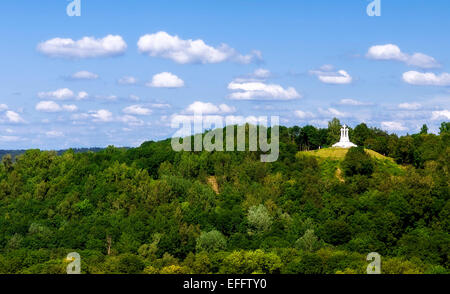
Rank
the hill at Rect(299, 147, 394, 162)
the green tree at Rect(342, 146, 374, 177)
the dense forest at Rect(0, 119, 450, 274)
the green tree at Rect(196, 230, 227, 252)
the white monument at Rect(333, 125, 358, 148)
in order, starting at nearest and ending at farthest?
the dense forest at Rect(0, 119, 450, 274) < the green tree at Rect(196, 230, 227, 252) < the green tree at Rect(342, 146, 374, 177) < the hill at Rect(299, 147, 394, 162) < the white monument at Rect(333, 125, 358, 148)

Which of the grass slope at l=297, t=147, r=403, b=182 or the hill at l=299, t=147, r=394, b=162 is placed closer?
the grass slope at l=297, t=147, r=403, b=182

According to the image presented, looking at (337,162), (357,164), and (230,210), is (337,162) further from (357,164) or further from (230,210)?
(230,210)

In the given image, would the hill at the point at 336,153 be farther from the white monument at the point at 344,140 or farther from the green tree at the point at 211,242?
the green tree at the point at 211,242

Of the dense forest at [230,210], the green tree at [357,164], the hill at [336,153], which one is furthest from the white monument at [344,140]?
the green tree at [357,164]

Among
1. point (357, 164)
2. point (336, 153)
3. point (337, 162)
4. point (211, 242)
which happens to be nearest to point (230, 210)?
point (211, 242)

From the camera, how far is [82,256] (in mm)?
78750

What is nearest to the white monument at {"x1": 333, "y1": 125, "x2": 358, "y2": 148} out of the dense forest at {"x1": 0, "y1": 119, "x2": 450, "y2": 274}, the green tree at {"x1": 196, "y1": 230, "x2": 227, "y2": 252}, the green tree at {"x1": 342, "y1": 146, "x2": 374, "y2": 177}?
the dense forest at {"x1": 0, "y1": 119, "x2": 450, "y2": 274}

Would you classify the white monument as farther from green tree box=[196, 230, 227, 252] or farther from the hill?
green tree box=[196, 230, 227, 252]

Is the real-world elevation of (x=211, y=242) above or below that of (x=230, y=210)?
below

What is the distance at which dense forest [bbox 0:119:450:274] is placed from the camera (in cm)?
7250

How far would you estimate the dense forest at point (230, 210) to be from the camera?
7250cm

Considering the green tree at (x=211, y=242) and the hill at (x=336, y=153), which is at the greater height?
the hill at (x=336, y=153)

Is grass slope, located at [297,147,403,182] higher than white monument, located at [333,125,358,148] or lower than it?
lower

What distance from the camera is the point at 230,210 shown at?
92.9 meters
